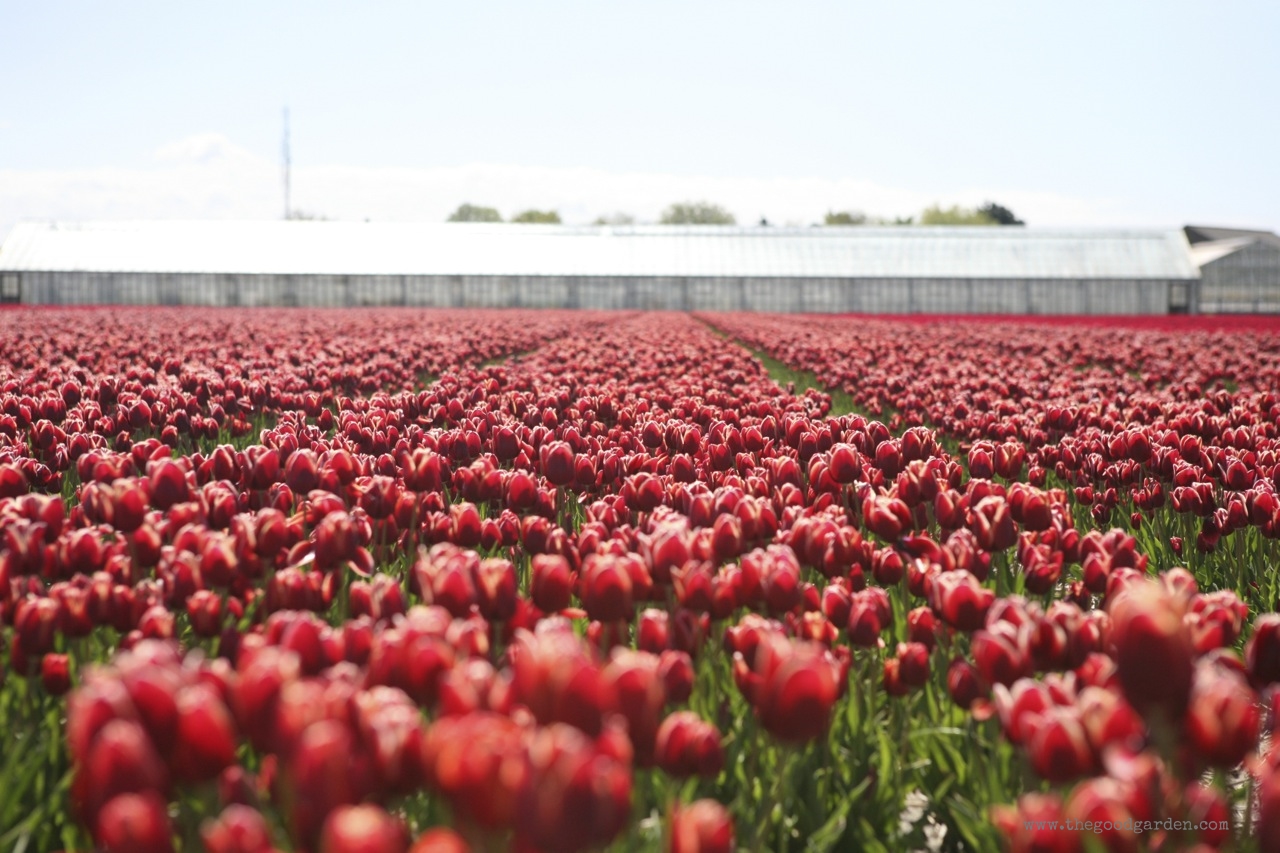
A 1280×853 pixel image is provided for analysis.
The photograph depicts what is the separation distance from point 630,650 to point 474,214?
13508 centimetres

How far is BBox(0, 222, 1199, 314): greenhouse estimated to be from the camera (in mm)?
68500

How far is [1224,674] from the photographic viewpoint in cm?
233

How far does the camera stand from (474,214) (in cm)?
13400

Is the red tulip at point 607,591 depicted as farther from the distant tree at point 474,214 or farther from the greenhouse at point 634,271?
the distant tree at point 474,214

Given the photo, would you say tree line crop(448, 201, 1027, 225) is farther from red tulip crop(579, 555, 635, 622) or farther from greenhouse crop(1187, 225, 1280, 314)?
red tulip crop(579, 555, 635, 622)

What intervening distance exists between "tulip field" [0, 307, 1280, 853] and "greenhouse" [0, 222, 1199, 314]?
209 ft

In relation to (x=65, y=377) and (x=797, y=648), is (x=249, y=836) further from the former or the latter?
(x=65, y=377)

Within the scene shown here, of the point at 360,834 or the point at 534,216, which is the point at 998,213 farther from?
the point at 360,834

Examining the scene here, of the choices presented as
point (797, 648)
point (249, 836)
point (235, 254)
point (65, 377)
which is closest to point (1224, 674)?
point (797, 648)

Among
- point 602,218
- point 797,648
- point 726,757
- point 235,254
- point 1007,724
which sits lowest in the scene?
point 726,757

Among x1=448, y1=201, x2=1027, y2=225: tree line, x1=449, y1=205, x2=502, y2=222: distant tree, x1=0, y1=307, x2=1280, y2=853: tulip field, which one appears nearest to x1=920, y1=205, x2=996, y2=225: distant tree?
x1=448, y1=201, x2=1027, y2=225: tree line

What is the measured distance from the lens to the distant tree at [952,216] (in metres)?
122

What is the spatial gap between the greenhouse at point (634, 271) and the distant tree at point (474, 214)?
61156mm

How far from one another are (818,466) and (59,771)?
118 inches
